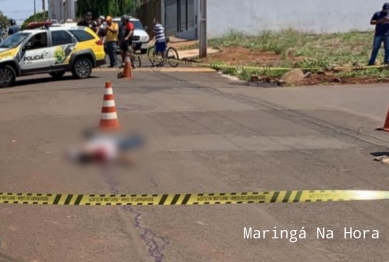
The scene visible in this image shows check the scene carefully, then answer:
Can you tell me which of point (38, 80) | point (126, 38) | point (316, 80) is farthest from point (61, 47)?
point (316, 80)

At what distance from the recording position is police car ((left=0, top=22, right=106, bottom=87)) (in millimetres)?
18781

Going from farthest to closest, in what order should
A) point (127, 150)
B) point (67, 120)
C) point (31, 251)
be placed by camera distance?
point (67, 120), point (127, 150), point (31, 251)

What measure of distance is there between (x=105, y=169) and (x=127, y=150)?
76cm

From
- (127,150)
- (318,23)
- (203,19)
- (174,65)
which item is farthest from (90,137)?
(318,23)

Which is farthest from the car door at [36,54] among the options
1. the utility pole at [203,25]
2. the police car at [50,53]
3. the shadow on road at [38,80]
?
the utility pole at [203,25]

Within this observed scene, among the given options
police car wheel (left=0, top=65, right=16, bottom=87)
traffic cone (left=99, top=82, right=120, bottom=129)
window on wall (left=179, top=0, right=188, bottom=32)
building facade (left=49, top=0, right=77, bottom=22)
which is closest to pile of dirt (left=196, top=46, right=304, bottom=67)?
police car wheel (left=0, top=65, right=16, bottom=87)

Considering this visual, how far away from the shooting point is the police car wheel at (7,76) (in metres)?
18.6

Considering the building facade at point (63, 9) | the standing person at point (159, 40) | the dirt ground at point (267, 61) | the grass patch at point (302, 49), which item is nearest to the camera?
the dirt ground at point (267, 61)

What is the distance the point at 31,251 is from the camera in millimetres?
5523

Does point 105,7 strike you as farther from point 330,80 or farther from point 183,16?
point 330,80

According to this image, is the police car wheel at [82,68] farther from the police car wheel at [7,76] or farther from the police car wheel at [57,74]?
the police car wheel at [7,76]

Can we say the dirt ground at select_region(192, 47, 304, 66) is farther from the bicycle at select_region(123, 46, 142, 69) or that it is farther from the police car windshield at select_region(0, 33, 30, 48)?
the police car windshield at select_region(0, 33, 30, 48)

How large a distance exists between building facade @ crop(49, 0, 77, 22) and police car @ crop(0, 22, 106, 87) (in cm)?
4776

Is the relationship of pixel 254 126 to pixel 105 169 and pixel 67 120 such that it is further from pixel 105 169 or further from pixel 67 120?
pixel 105 169
